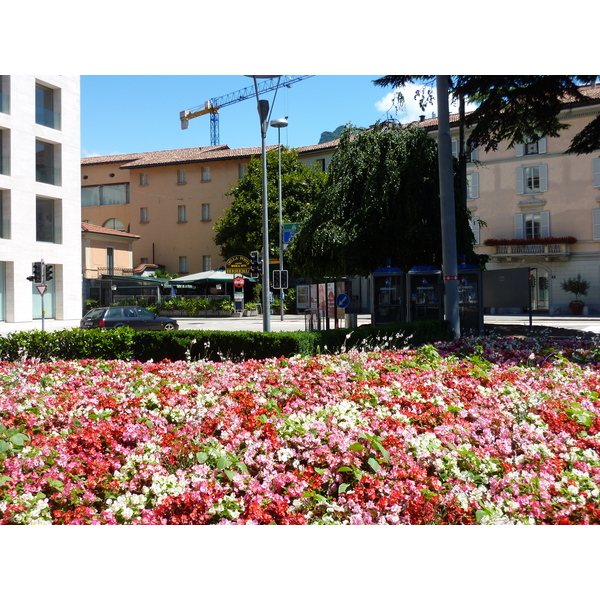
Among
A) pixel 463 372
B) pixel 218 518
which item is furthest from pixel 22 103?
pixel 218 518

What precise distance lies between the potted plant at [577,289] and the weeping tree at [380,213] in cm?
2200

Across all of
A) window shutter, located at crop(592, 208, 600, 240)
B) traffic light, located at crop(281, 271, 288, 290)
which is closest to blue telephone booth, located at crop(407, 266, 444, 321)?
traffic light, located at crop(281, 271, 288, 290)

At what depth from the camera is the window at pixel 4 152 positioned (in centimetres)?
Result: 2984

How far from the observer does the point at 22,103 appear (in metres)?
30.9

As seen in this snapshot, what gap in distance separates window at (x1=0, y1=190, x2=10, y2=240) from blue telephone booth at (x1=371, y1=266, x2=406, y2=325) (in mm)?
20211

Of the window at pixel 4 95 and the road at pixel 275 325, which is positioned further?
the window at pixel 4 95

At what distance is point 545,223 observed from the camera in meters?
42.9

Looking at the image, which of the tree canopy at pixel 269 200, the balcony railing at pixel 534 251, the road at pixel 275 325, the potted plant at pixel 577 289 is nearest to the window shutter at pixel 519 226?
the balcony railing at pixel 534 251

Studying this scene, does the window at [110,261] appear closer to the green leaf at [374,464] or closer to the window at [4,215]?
the window at [4,215]

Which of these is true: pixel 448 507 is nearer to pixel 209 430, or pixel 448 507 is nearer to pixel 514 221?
pixel 209 430

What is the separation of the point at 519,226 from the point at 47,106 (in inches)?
1232

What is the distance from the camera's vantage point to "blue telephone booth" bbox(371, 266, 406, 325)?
1798 cm

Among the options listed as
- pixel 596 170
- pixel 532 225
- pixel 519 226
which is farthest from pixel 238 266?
pixel 596 170

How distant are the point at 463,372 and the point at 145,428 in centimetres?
398
